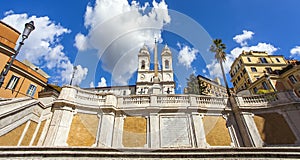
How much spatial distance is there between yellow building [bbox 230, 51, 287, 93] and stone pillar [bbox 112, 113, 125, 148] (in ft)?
110

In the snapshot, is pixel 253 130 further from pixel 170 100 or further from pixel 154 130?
pixel 154 130

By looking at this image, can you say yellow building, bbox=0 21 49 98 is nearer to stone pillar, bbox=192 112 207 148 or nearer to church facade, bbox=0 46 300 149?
church facade, bbox=0 46 300 149

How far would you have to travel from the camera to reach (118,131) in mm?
9961

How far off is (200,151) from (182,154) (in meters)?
0.63

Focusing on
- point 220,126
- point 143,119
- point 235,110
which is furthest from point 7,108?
point 235,110

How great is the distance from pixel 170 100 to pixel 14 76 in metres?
20.7

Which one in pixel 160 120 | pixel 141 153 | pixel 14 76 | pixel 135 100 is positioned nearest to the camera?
pixel 141 153

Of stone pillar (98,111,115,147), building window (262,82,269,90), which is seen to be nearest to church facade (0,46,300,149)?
stone pillar (98,111,115,147)

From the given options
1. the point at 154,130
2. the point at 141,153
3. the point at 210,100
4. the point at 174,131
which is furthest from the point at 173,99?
the point at 141,153

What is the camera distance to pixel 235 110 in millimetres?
11117

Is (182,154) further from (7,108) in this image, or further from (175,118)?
(7,108)

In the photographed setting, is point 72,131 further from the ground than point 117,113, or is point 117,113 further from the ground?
point 117,113

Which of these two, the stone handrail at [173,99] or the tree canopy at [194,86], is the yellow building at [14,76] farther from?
the tree canopy at [194,86]

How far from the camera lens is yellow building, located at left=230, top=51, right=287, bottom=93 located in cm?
3423
